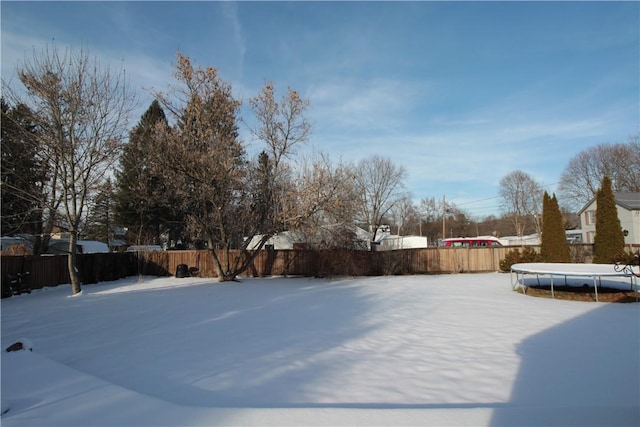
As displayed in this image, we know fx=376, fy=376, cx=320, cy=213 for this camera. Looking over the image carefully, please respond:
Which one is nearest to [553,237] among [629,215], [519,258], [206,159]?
[519,258]

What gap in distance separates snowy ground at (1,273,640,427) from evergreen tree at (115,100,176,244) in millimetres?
8370

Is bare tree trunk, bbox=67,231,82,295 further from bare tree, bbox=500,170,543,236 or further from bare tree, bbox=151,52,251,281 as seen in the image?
bare tree, bbox=500,170,543,236

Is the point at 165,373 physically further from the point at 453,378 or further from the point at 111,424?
the point at 453,378

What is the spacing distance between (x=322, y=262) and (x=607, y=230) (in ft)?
44.5

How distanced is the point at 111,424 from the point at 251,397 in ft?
4.59

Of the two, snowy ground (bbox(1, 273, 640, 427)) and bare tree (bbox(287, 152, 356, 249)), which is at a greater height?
bare tree (bbox(287, 152, 356, 249))

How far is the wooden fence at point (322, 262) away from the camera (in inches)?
803

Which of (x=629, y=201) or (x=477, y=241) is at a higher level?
(x=629, y=201)

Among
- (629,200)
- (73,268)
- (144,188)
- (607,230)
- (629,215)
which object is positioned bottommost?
(73,268)

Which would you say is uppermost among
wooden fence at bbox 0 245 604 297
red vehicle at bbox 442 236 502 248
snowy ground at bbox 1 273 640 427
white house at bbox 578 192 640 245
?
white house at bbox 578 192 640 245

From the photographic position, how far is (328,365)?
5.38m

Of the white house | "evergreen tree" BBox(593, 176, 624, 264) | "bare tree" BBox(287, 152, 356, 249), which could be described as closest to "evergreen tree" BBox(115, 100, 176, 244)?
"bare tree" BBox(287, 152, 356, 249)

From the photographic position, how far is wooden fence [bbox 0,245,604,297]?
2039cm

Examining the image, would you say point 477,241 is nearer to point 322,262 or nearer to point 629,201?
point 629,201
